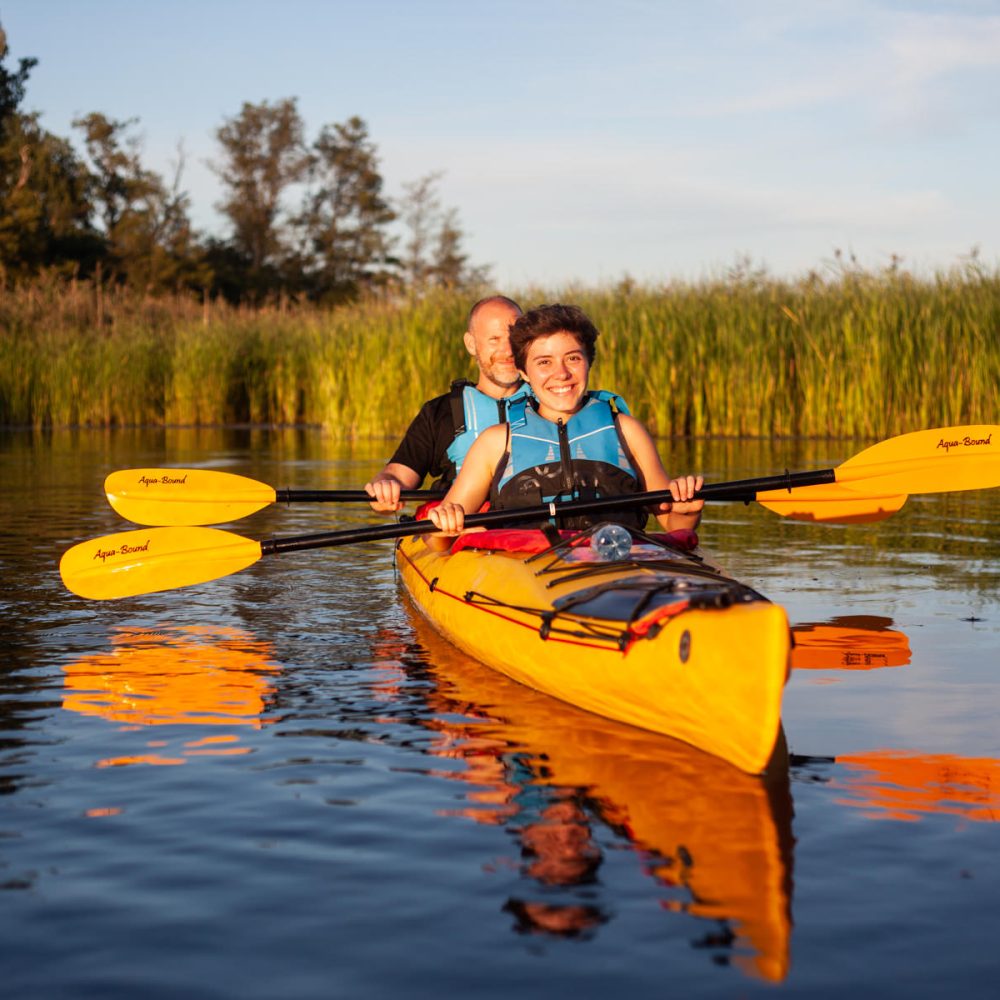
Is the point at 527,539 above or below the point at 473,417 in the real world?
below

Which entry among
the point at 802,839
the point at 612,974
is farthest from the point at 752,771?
the point at 612,974

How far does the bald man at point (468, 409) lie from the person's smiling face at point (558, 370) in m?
0.78

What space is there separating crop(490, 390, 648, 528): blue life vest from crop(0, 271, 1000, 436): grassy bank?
9.75 meters

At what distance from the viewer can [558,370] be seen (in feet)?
17.1

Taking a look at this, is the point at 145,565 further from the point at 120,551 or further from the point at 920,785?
the point at 920,785

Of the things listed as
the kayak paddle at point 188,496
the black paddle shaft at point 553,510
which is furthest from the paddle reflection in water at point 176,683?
the kayak paddle at point 188,496

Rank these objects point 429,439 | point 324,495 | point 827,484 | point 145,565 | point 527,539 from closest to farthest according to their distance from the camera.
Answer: point 527,539 < point 145,565 < point 324,495 < point 827,484 < point 429,439

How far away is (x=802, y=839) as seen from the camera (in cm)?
318

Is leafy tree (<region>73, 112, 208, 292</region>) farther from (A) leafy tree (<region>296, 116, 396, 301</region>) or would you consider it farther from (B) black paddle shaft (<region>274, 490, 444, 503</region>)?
(B) black paddle shaft (<region>274, 490, 444, 503</region>)

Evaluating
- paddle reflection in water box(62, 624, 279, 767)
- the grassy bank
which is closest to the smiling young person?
paddle reflection in water box(62, 624, 279, 767)

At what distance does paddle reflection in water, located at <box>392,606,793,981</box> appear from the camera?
2.77 meters

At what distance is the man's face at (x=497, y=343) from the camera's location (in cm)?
636

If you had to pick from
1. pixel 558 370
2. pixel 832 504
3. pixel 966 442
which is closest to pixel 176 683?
pixel 558 370

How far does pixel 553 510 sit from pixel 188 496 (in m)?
2.06
